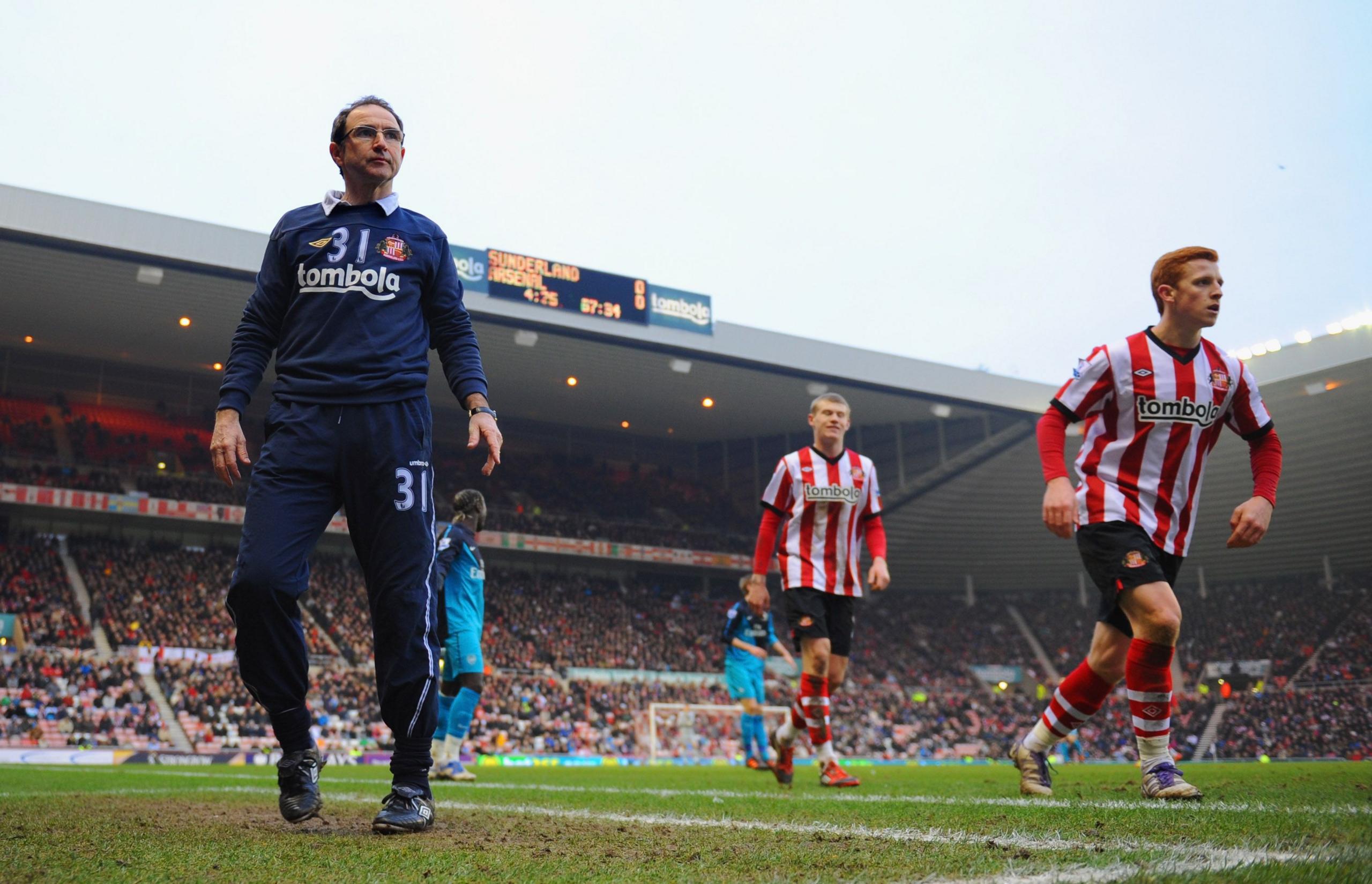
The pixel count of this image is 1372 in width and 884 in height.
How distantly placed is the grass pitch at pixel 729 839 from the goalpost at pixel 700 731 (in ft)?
52.8

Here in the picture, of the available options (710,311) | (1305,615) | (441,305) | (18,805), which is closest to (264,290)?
(441,305)

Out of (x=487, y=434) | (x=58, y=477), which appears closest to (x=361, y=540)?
(x=487, y=434)

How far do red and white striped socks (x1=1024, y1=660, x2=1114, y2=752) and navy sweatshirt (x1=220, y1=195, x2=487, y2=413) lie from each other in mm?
2742

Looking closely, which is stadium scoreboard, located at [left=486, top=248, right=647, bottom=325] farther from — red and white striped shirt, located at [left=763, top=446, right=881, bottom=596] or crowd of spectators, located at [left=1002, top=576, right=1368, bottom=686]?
crowd of spectators, located at [left=1002, top=576, right=1368, bottom=686]

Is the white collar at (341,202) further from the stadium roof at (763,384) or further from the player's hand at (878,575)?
the stadium roof at (763,384)

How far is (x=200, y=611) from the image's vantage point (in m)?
24.9

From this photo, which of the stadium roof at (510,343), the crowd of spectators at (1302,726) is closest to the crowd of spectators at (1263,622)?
the crowd of spectators at (1302,726)

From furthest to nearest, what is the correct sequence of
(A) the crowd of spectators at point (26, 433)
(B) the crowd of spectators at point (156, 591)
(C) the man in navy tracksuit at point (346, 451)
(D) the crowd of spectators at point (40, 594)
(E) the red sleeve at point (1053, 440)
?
(A) the crowd of spectators at point (26, 433) → (B) the crowd of spectators at point (156, 591) → (D) the crowd of spectators at point (40, 594) → (E) the red sleeve at point (1053, 440) → (C) the man in navy tracksuit at point (346, 451)

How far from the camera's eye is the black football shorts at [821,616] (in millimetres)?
6160

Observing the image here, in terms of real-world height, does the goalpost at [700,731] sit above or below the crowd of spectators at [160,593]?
below

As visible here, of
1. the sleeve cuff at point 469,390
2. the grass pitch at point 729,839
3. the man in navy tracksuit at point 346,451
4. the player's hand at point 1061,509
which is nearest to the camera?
the grass pitch at point 729,839

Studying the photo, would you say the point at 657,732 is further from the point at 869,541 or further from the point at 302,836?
the point at 302,836

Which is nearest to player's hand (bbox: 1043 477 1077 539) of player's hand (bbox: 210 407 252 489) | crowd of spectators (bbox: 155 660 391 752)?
player's hand (bbox: 210 407 252 489)

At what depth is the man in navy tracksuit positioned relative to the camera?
2.98m
